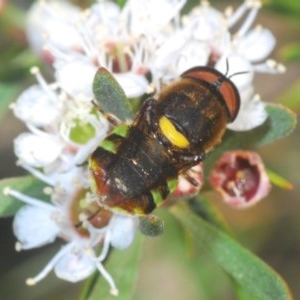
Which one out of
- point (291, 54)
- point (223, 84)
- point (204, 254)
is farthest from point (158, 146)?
point (204, 254)

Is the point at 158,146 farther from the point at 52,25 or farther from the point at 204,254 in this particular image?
the point at 204,254

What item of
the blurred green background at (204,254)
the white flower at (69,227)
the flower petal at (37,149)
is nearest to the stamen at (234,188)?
the white flower at (69,227)

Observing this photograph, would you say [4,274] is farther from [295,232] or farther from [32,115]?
[32,115]

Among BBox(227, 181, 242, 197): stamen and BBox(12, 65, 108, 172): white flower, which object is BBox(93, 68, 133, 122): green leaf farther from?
BBox(227, 181, 242, 197): stamen

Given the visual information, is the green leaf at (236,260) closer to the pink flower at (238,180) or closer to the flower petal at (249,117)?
the pink flower at (238,180)

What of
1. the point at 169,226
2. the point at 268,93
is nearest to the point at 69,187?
the point at 169,226
